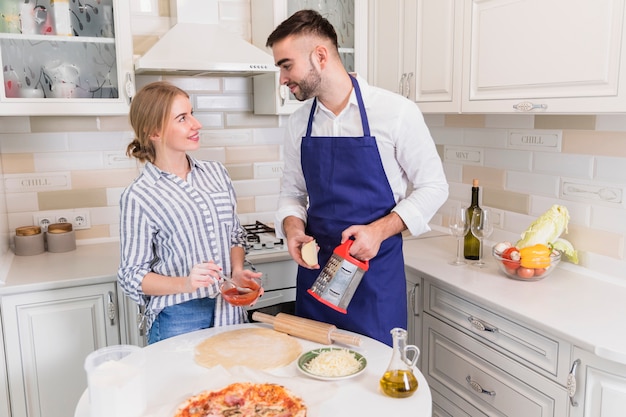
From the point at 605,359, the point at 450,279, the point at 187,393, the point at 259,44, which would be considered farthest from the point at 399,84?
the point at 187,393

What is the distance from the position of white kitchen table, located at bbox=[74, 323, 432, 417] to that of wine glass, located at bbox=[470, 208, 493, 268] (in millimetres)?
885

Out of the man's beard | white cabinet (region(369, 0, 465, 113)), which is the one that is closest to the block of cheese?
the man's beard

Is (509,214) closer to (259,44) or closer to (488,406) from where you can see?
(488,406)

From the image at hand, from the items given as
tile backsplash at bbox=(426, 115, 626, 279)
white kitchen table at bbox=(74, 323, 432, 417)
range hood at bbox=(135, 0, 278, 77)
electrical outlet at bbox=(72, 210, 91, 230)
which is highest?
range hood at bbox=(135, 0, 278, 77)

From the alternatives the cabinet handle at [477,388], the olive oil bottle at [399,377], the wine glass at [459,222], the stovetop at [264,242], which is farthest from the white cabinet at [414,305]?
the olive oil bottle at [399,377]

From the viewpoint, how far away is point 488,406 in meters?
2.02

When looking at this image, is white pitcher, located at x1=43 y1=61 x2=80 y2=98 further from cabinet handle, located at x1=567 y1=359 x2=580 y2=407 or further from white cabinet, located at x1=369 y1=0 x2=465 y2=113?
cabinet handle, located at x1=567 y1=359 x2=580 y2=407

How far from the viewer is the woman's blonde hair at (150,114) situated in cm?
181

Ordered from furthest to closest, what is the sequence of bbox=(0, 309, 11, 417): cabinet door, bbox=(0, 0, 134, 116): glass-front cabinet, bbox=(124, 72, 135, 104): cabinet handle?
bbox=(124, 72, 135, 104): cabinet handle, bbox=(0, 0, 134, 116): glass-front cabinet, bbox=(0, 309, 11, 417): cabinet door

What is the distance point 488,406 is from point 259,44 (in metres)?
1.90

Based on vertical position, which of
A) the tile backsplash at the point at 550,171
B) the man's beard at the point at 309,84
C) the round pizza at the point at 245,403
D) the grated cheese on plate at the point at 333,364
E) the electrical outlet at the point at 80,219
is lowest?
the round pizza at the point at 245,403

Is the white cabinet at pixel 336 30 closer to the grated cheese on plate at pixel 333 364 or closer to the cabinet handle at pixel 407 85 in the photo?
the cabinet handle at pixel 407 85

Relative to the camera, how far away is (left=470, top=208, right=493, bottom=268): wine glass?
2.27m

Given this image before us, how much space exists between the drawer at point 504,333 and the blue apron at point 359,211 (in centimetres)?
28
